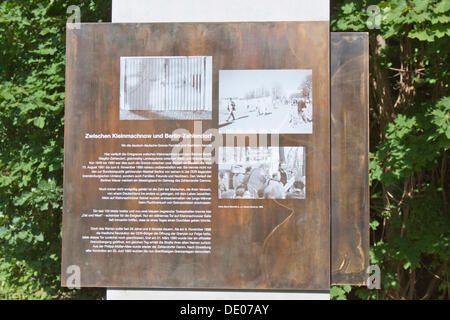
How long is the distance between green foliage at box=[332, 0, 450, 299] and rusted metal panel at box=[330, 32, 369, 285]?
39.5 inches

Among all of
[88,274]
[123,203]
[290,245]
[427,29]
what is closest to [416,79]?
[427,29]

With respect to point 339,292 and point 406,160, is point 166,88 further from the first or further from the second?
point 339,292

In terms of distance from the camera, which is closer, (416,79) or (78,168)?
(78,168)

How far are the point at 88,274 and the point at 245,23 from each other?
1.72 metres

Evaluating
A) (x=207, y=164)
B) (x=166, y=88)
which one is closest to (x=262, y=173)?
(x=207, y=164)

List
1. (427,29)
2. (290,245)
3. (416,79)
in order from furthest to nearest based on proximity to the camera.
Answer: (416,79) → (427,29) → (290,245)

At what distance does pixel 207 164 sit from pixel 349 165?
82 centimetres

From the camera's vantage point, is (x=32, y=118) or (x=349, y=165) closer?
(x=349, y=165)

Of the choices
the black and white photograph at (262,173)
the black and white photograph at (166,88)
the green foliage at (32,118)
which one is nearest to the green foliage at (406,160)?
the black and white photograph at (262,173)

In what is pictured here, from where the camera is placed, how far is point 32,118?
4.11 metres

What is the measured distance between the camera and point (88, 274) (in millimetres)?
2604

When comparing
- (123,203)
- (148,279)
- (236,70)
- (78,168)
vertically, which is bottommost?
(148,279)

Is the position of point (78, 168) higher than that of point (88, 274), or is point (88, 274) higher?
point (78, 168)

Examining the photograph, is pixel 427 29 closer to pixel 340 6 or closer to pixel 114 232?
pixel 340 6
